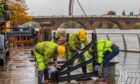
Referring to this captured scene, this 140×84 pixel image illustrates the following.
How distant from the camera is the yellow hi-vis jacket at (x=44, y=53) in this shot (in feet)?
41.1

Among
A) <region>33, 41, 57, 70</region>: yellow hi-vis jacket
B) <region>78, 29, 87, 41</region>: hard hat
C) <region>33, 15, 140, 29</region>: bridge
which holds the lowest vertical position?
<region>33, 15, 140, 29</region>: bridge

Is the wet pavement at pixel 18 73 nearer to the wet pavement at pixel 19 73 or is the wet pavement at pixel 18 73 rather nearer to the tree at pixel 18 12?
the wet pavement at pixel 19 73

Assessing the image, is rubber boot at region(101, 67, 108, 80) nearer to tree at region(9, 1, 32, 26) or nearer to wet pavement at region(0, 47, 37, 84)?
wet pavement at region(0, 47, 37, 84)

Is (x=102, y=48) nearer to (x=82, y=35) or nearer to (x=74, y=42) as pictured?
(x=82, y=35)

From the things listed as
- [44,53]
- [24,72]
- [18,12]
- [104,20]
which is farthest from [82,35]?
[104,20]

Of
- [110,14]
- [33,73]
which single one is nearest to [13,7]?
[33,73]

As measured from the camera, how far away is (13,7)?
185 feet

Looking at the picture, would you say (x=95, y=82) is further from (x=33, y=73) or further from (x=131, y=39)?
(x=131, y=39)

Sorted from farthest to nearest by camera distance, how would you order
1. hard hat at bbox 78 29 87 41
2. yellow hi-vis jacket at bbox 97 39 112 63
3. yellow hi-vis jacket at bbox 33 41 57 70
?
hard hat at bbox 78 29 87 41, yellow hi-vis jacket at bbox 97 39 112 63, yellow hi-vis jacket at bbox 33 41 57 70

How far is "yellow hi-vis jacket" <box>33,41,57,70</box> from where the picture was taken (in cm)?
1252

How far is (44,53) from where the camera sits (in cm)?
1274

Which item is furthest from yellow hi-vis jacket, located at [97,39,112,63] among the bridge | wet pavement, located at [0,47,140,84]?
the bridge

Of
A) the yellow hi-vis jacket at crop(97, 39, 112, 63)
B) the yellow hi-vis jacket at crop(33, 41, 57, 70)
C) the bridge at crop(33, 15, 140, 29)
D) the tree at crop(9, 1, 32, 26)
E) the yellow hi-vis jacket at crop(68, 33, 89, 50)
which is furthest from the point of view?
the bridge at crop(33, 15, 140, 29)

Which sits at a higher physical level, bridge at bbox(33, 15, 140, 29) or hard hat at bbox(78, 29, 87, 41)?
hard hat at bbox(78, 29, 87, 41)
